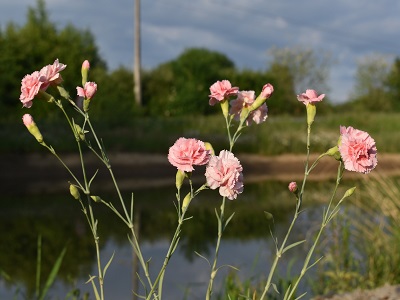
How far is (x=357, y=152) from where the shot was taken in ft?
4.84

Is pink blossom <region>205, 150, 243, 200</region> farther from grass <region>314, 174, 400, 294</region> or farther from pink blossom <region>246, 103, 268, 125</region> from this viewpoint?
grass <region>314, 174, 400, 294</region>

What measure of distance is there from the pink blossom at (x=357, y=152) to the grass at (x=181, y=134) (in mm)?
10037

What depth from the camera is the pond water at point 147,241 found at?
4.30 metres

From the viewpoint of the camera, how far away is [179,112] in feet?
61.1

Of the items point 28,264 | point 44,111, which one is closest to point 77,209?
point 28,264

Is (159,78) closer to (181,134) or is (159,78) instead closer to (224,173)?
(181,134)

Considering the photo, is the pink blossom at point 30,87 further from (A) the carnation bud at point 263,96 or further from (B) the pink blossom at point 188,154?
(A) the carnation bud at point 263,96

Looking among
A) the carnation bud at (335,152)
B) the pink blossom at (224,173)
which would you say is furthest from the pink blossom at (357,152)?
the pink blossom at (224,173)

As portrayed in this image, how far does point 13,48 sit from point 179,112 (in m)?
5.06

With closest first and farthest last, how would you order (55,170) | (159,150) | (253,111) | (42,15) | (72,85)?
(253,111) < (55,170) < (159,150) < (72,85) < (42,15)

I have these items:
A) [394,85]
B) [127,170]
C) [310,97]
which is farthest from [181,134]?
[394,85]

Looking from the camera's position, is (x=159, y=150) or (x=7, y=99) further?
(x=7, y=99)

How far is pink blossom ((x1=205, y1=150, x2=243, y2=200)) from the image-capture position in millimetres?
1425

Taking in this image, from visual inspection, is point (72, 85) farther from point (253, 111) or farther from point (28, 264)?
point (253, 111)
